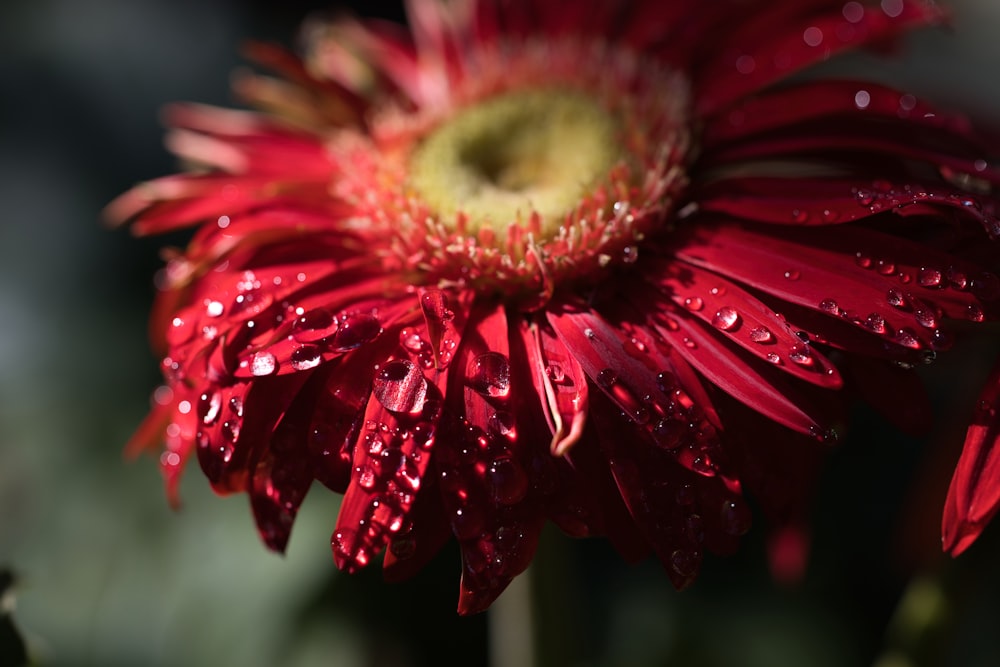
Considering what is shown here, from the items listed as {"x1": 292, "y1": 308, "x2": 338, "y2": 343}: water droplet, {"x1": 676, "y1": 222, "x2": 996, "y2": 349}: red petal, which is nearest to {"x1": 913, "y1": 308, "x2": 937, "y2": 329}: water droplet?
{"x1": 676, "y1": 222, "x2": 996, "y2": 349}: red petal

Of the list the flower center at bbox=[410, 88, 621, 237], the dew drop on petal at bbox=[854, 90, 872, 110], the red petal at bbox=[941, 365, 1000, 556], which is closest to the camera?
the red petal at bbox=[941, 365, 1000, 556]

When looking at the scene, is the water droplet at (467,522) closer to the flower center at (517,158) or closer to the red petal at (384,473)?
the red petal at (384,473)

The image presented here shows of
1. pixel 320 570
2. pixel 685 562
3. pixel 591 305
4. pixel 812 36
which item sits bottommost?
pixel 320 570

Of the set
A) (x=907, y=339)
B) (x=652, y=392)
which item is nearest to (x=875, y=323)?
(x=907, y=339)

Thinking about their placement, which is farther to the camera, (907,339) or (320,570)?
(320,570)

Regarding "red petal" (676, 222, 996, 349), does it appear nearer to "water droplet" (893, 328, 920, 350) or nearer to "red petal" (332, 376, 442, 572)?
"water droplet" (893, 328, 920, 350)

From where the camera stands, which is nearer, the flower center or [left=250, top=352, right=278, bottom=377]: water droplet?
[left=250, top=352, right=278, bottom=377]: water droplet

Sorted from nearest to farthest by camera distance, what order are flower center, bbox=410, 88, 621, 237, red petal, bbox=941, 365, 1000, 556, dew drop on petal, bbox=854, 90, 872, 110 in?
1. red petal, bbox=941, 365, 1000, 556
2. dew drop on petal, bbox=854, 90, 872, 110
3. flower center, bbox=410, 88, 621, 237

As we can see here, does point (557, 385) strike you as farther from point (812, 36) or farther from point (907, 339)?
point (812, 36)

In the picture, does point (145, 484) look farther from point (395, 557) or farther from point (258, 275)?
point (395, 557)
